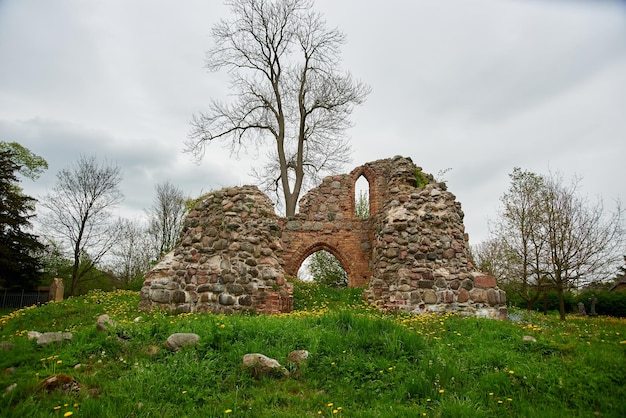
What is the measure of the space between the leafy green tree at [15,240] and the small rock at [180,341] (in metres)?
22.5

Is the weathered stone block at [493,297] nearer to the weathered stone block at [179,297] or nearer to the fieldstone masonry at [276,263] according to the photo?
the fieldstone masonry at [276,263]

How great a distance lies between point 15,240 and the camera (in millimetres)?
23562

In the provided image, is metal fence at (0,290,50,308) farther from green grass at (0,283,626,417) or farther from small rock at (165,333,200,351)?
small rock at (165,333,200,351)

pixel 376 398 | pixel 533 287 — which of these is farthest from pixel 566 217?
pixel 376 398

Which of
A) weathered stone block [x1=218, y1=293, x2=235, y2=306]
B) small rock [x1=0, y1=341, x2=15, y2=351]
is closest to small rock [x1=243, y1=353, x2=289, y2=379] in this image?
small rock [x1=0, y1=341, x2=15, y2=351]

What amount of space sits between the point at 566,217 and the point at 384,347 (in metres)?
13.6

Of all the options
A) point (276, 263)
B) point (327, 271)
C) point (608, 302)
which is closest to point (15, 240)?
point (327, 271)

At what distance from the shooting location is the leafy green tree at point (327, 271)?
22750mm

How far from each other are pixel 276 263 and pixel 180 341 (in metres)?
4.75

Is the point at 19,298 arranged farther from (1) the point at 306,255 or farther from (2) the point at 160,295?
(2) the point at 160,295

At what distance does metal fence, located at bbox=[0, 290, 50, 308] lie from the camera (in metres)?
21.9

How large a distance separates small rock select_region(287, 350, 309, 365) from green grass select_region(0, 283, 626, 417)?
3.0 inches

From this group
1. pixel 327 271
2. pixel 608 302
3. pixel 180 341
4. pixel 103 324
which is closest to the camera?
pixel 180 341

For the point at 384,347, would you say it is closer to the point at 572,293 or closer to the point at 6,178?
the point at 572,293
